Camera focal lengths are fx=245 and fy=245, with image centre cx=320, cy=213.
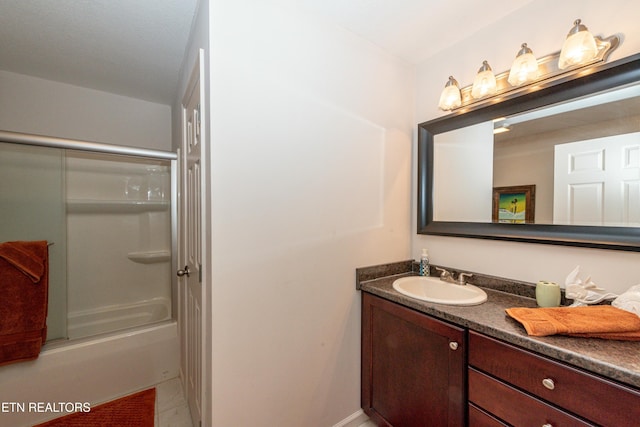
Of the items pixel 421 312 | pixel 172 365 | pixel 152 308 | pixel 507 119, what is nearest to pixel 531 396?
pixel 421 312

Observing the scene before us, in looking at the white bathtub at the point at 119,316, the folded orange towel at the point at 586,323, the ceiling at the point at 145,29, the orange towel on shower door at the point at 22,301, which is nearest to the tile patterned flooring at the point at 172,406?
the white bathtub at the point at 119,316

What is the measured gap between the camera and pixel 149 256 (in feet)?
7.77

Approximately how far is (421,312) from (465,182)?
0.86 metres

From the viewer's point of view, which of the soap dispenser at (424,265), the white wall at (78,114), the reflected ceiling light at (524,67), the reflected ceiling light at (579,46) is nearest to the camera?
the reflected ceiling light at (579,46)

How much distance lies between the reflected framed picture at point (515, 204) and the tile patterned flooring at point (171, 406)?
85.1 inches

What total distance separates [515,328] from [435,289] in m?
0.62

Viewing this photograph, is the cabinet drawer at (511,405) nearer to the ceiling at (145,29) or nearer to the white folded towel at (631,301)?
the white folded towel at (631,301)

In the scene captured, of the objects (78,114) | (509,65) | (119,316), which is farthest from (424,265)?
(78,114)

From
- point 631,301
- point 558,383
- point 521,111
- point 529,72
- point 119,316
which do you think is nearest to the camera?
point 558,383

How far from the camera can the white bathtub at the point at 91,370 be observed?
4.59ft

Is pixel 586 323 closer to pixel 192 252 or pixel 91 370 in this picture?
pixel 192 252

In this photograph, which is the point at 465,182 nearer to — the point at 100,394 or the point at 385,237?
the point at 385,237

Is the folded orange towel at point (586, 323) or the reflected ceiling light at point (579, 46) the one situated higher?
the reflected ceiling light at point (579, 46)

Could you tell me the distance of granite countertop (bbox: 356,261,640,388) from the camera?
0.67 metres
